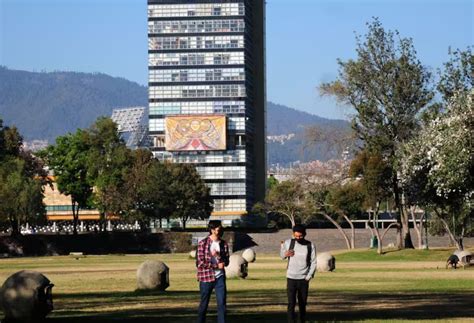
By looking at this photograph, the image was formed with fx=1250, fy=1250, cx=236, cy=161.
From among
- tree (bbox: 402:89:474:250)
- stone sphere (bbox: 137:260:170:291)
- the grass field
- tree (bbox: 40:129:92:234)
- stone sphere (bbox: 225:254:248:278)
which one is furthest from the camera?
tree (bbox: 40:129:92:234)

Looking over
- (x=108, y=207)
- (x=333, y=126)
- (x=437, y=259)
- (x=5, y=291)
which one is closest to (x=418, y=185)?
(x=437, y=259)

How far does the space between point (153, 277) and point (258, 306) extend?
9536mm

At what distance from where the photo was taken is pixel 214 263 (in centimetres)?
2470

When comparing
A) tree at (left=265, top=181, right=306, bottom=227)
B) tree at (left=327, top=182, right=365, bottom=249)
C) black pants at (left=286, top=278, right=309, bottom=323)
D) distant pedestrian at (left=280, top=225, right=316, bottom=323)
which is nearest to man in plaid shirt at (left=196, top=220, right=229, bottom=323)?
distant pedestrian at (left=280, top=225, right=316, bottom=323)

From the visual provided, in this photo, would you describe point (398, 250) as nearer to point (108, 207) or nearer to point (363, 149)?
point (363, 149)

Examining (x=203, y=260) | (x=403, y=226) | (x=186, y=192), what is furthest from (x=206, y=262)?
(x=186, y=192)

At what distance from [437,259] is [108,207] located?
65973 millimetres

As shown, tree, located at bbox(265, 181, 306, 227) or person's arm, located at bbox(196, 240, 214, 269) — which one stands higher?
tree, located at bbox(265, 181, 306, 227)

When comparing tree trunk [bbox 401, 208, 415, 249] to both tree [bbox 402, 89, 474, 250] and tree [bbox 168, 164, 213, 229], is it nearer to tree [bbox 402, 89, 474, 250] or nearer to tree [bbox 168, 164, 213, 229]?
tree [bbox 402, 89, 474, 250]

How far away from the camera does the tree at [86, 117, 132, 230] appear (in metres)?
143

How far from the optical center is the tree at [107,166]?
14275 cm

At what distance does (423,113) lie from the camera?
3361 inches

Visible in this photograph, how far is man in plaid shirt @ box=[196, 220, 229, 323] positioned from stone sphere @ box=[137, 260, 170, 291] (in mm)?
18660

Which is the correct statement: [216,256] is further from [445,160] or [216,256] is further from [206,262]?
[445,160]
